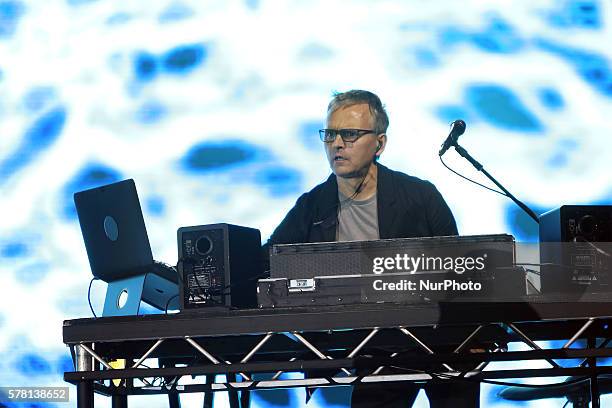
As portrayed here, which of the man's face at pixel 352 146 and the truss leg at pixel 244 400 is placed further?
the truss leg at pixel 244 400

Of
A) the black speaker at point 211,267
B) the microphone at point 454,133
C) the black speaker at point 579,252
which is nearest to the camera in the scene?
the black speaker at point 579,252

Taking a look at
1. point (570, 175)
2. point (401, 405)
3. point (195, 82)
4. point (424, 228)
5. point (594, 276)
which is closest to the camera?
point (594, 276)

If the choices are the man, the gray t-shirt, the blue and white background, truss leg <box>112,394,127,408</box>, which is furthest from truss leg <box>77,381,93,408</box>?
the blue and white background

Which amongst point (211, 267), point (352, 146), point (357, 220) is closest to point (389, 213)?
point (357, 220)

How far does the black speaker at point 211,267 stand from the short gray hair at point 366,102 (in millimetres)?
927

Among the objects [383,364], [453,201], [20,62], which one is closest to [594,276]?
[383,364]

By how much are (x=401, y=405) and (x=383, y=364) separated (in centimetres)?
43

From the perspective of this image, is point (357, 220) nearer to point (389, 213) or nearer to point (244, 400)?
point (389, 213)

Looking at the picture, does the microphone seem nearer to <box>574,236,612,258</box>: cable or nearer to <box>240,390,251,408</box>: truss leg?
<box>574,236,612,258</box>: cable

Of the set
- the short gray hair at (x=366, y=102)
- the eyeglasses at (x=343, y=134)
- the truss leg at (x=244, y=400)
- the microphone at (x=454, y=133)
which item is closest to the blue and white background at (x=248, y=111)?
the truss leg at (x=244, y=400)

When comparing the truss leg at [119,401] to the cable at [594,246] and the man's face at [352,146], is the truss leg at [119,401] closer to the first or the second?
the man's face at [352,146]

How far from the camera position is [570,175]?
450 cm

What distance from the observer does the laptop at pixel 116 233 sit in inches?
134

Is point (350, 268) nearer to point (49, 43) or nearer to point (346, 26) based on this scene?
point (346, 26)
